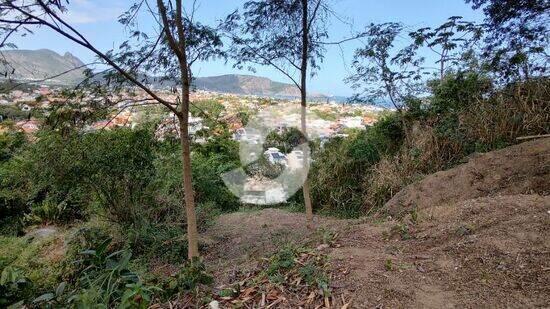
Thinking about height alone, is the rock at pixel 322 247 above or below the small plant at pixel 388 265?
below

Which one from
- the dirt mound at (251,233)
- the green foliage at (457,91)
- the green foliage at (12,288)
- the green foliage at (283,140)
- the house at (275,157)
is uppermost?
the green foliage at (457,91)

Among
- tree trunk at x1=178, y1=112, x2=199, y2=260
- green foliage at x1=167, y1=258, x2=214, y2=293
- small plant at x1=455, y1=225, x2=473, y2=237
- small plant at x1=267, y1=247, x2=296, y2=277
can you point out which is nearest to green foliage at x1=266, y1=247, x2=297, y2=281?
small plant at x1=267, y1=247, x2=296, y2=277

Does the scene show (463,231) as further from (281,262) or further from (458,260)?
(281,262)

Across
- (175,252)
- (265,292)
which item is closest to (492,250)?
(265,292)

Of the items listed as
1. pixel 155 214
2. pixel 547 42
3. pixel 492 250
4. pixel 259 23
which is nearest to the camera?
pixel 492 250

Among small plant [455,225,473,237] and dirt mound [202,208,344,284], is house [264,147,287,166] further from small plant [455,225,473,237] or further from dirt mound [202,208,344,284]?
small plant [455,225,473,237]

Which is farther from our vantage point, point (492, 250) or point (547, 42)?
point (547, 42)

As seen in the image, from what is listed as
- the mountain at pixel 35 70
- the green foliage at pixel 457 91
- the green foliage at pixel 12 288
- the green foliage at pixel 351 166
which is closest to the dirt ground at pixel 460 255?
the green foliage at pixel 12 288

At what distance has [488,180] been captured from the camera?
193 inches

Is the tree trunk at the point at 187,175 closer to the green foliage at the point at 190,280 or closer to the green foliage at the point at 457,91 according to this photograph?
the green foliage at the point at 190,280

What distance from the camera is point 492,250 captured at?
8.41 feet

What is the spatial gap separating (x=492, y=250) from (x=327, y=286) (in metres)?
1.14

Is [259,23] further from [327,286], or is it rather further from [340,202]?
[340,202]

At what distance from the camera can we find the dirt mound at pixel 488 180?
4502 millimetres
